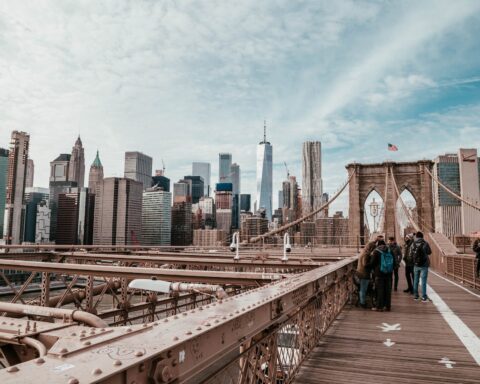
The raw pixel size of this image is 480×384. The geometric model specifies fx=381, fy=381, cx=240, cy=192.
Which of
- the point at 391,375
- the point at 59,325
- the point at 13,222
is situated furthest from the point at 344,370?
the point at 13,222

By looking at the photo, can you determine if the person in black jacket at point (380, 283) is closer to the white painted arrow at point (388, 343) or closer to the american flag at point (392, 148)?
the white painted arrow at point (388, 343)

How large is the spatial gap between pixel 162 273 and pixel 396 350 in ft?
13.8

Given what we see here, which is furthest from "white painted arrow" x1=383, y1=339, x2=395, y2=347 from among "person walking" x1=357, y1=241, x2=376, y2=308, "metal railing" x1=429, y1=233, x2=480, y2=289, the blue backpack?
"metal railing" x1=429, y1=233, x2=480, y2=289

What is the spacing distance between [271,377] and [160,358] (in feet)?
7.77

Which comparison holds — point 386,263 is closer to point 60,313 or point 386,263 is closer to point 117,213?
point 60,313

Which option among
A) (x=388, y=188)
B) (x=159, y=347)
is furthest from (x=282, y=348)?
(x=388, y=188)

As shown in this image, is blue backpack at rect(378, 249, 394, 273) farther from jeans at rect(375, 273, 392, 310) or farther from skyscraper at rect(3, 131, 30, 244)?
skyscraper at rect(3, 131, 30, 244)

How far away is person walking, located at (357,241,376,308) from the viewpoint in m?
9.82

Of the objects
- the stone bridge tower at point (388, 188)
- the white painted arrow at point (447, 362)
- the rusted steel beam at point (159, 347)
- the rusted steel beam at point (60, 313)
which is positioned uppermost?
the stone bridge tower at point (388, 188)

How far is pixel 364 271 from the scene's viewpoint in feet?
32.2

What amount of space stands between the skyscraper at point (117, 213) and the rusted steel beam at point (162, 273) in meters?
176

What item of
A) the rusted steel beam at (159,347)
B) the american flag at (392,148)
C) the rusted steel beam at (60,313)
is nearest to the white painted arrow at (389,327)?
the rusted steel beam at (159,347)

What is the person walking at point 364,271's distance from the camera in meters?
9.82

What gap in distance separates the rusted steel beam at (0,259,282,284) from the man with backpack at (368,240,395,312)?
14.1 feet
